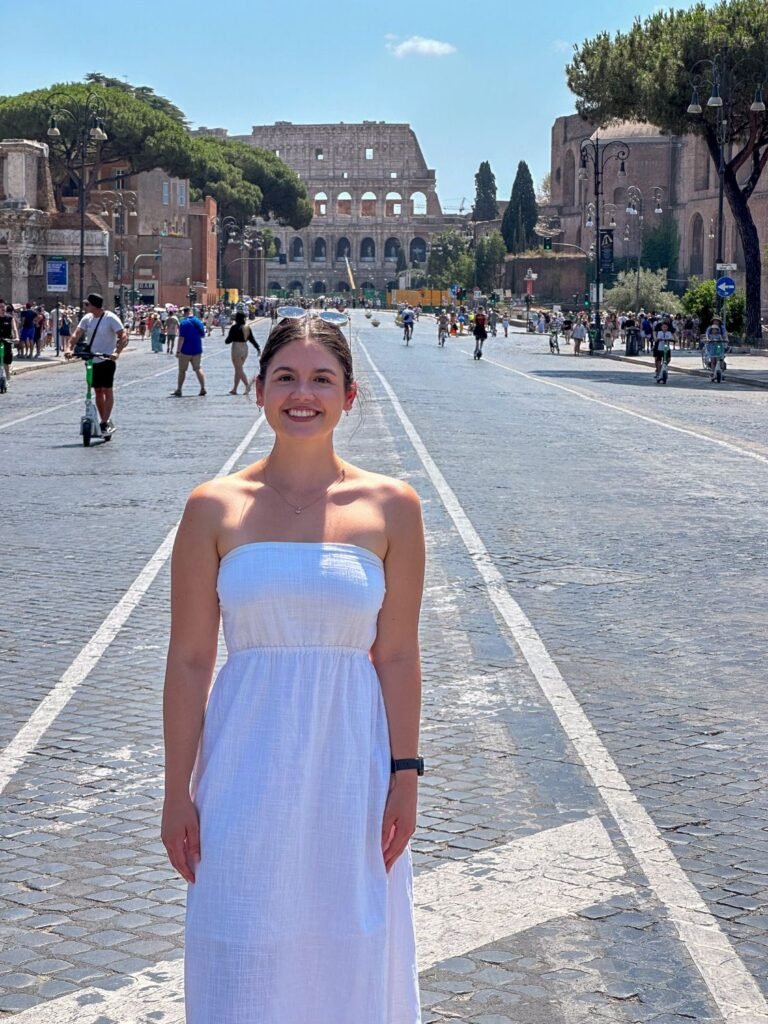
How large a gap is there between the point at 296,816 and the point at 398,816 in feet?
0.70

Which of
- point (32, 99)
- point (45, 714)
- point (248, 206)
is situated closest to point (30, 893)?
point (45, 714)

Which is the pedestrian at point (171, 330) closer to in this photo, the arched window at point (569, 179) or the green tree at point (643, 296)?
the green tree at point (643, 296)

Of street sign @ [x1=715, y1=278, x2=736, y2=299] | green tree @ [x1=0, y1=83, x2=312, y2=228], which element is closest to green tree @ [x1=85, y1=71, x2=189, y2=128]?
green tree @ [x1=0, y1=83, x2=312, y2=228]

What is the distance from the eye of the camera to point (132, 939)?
427cm

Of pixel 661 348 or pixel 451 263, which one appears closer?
pixel 661 348

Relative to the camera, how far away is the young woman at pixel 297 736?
2.72m

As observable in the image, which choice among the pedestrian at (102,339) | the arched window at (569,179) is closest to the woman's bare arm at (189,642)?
the pedestrian at (102,339)

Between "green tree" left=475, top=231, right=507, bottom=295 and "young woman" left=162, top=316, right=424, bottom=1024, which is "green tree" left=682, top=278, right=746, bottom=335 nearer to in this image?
"young woman" left=162, top=316, right=424, bottom=1024

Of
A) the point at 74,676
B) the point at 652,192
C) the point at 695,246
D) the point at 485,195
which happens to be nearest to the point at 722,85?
the point at 74,676

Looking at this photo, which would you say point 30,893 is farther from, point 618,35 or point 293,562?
point 618,35

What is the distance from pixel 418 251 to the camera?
19900 centimetres

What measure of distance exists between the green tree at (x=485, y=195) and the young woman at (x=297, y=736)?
175 metres

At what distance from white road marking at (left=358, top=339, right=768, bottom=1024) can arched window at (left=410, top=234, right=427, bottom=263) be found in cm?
19187

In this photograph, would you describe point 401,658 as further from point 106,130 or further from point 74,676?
point 106,130
